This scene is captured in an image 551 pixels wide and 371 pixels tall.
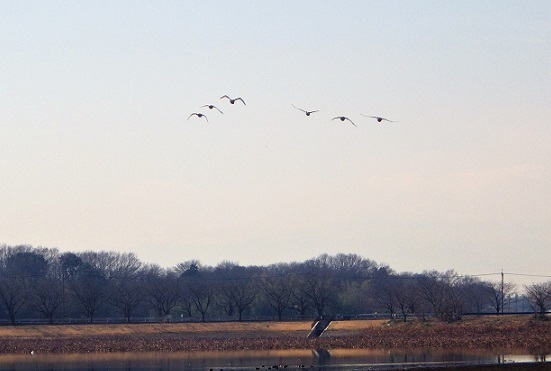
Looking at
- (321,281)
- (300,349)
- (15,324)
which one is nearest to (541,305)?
(300,349)

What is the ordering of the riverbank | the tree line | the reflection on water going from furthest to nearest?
1. the tree line
2. the riverbank
3. the reflection on water

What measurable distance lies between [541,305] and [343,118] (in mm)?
52400

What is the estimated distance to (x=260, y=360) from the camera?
77.2 metres

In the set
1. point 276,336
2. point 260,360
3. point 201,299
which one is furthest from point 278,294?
point 260,360

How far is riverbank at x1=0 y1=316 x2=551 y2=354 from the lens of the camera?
281 ft

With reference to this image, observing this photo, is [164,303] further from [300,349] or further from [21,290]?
[300,349]

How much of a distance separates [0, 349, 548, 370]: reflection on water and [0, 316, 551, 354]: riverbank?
5.25 metres

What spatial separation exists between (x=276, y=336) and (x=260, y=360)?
3239 centimetres

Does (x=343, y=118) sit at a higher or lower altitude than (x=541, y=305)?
higher

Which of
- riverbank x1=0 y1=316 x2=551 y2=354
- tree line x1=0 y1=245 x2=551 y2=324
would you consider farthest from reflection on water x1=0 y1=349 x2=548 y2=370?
tree line x1=0 y1=245 x2=551 y2=324

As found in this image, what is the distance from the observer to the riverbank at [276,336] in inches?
3369

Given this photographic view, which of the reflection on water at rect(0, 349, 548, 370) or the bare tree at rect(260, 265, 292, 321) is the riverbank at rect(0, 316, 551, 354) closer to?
the reflection on water at rect(0, 349, 548, 370)

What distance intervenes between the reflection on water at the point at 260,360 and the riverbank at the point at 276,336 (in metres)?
5.25

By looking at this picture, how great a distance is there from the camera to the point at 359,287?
6693 inches
